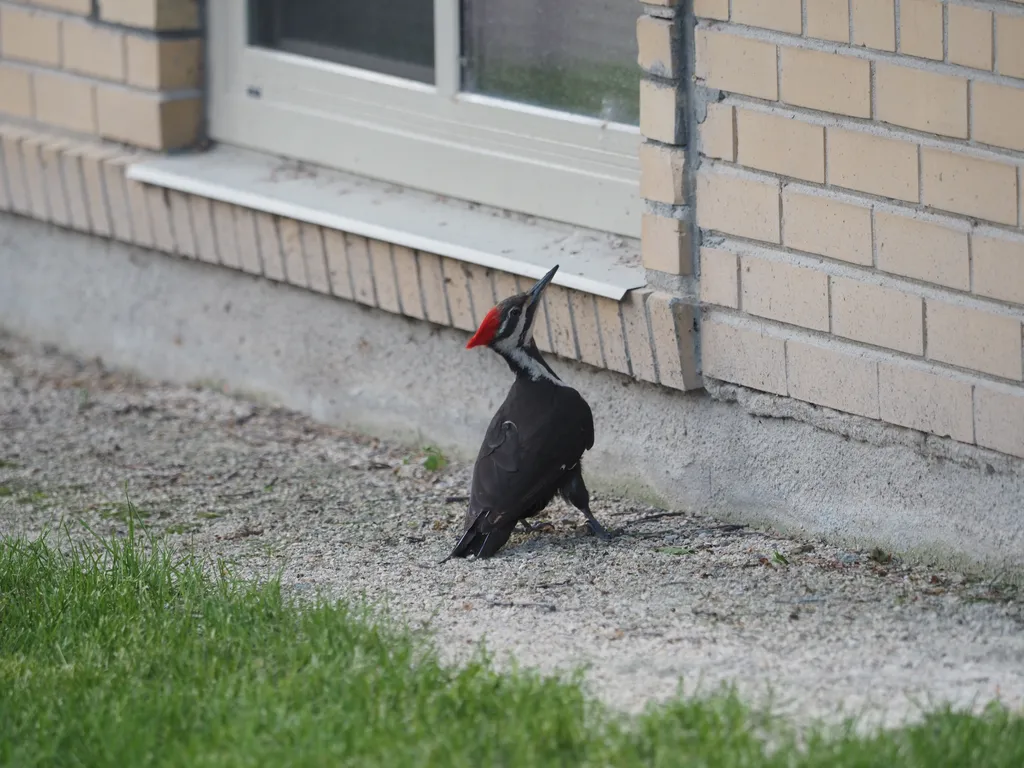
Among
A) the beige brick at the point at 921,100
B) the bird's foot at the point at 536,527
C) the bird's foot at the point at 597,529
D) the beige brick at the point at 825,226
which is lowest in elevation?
the bird's foot at the point at 536,527

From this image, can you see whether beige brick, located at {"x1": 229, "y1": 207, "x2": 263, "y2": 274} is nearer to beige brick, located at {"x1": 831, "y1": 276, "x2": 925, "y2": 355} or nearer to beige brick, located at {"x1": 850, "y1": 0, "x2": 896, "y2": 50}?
beige brick, located at {"x1": 831, "y1": 276, "x2": 925, "y2": 355}

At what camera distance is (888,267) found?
4445 millimetres

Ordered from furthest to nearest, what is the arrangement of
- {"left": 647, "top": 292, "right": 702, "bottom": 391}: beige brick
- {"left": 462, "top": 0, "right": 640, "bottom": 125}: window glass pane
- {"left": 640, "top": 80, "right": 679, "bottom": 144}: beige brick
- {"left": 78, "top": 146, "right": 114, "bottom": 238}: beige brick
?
{"left": 78, "top": 146, "right": 114, "bottom": 238}: beige brick < {"left": 462, "top": 0, "right": 640, "bottom": 125}: window glass pane < {"left": 647, "top": 292, "right": 702, "bottom": 391}: beige brick < {"left": 640, "top": 80, "right": 679, "bottom": 144}: beige brick

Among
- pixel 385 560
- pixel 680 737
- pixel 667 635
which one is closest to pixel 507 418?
pixel 385 560

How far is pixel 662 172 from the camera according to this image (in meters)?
4.87

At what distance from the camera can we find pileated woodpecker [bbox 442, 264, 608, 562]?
468cm

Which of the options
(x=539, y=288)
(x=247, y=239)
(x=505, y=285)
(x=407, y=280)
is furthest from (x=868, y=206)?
(x=247, y=239)

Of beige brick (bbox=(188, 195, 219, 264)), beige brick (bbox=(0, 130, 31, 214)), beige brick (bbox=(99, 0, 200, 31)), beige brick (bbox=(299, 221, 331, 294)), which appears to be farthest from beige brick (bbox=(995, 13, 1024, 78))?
beige brick (bbox=(0, 130, 31, 214))

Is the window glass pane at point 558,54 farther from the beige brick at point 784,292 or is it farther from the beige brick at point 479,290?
the beige brick at point 784,292

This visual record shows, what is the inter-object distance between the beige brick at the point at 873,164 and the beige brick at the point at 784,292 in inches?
11.6

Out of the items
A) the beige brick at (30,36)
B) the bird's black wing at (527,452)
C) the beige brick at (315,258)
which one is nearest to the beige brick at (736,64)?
the bird's black wing at (527,452)

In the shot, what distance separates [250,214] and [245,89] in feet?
2.12

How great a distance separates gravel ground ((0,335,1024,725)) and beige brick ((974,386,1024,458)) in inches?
15.3

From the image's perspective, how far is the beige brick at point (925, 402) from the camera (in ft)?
14.3
